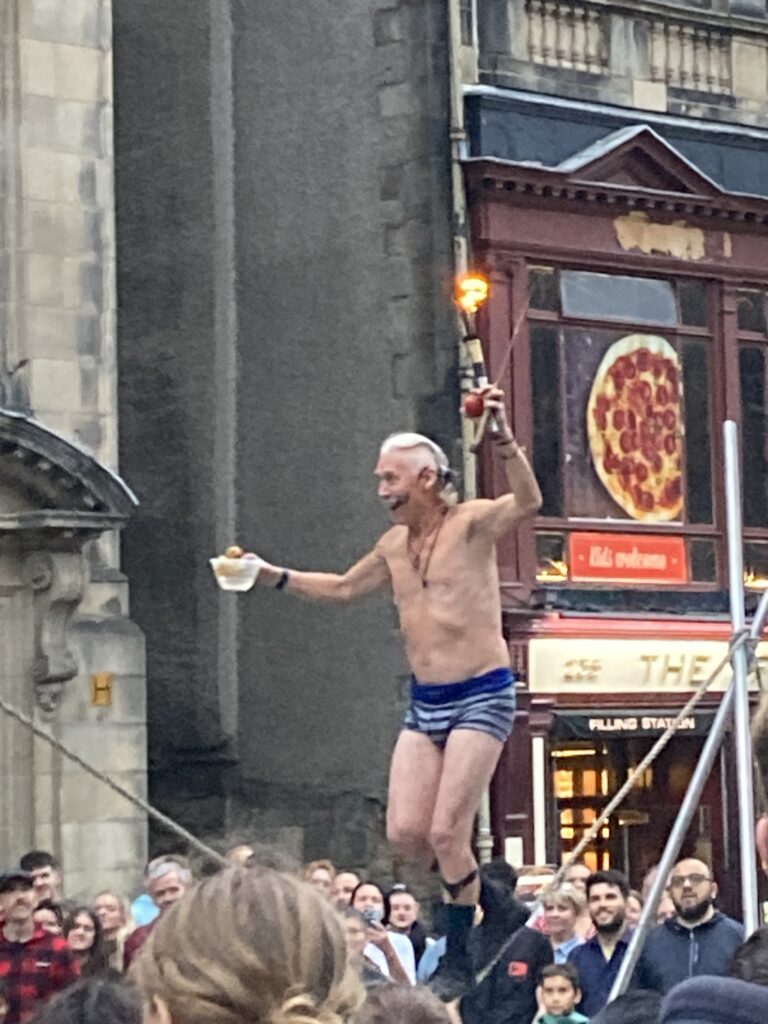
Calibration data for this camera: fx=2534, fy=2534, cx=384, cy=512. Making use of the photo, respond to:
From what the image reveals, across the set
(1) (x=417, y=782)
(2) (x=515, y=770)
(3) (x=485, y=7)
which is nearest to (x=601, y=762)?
(2) (x=515, y=770)

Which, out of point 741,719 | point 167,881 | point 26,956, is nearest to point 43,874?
point 167,881

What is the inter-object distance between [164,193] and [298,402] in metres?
1.99

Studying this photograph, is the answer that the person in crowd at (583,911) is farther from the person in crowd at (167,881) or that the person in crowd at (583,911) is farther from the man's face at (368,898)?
the person in crowd at (167,881)

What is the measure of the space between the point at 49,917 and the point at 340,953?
6745 millimetres

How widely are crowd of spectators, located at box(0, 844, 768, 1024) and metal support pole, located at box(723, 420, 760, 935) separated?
58cm

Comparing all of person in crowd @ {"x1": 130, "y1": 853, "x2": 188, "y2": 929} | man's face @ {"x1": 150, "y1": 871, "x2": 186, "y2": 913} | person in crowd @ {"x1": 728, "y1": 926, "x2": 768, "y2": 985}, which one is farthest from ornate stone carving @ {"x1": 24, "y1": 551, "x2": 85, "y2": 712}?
person in crowd @ {"x1": 728, "y1": 926, "x2": 768, "y2": 985}

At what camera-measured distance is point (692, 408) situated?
66.9 ft

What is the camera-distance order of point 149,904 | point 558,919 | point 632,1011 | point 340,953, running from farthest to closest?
point 149,904, point 558,919, point 632,1011, point 340,953

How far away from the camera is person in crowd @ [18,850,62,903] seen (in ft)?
35.2

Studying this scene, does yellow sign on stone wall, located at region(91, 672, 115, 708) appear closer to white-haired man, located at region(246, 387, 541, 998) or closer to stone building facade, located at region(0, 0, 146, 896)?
stone building facade, located at region(0, 0, 146, 896)

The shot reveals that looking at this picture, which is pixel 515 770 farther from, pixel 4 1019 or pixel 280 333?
pixel 4 1019

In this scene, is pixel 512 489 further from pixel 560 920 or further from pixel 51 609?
pixel 51 609

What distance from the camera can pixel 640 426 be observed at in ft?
65.7

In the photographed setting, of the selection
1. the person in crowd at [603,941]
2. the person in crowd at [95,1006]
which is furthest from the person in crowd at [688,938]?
the person in crowd at [95,1006]
